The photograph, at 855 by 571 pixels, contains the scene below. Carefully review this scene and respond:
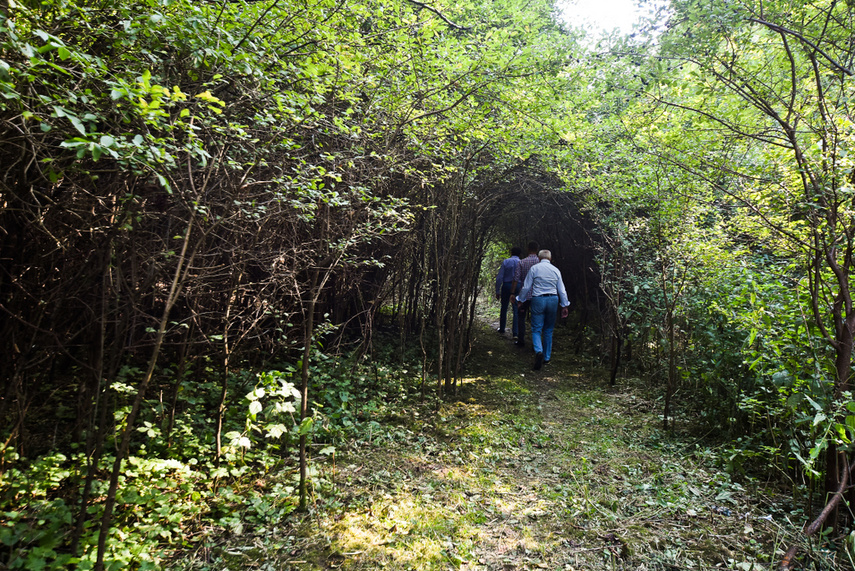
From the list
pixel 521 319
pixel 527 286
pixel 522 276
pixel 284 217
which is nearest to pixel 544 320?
pixel 527 286

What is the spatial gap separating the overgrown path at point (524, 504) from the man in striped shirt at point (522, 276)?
10.3 ft

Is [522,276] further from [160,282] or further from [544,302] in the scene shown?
[160,282]

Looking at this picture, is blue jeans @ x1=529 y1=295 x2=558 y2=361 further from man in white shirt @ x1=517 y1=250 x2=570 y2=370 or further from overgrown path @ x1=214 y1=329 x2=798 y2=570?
overgrown path @ x1=214 y1=329 x2=798 y2=570

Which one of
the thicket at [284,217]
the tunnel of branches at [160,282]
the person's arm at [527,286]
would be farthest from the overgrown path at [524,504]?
the person's arm at [527,286]

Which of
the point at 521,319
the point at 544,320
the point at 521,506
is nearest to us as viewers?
the point at 521,506

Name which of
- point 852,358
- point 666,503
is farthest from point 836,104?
point 666,503

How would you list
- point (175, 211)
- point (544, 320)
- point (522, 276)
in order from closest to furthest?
Result: point (175, 211), point (544, 320), point (522, 276)

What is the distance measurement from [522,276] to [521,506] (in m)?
5.36

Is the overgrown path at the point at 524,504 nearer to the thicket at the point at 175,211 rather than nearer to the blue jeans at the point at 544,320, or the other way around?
the thicket at the point at 175,211

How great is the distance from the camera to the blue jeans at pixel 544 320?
20.8 feet

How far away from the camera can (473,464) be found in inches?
138

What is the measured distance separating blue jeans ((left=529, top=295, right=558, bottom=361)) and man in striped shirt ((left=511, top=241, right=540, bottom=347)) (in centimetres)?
79

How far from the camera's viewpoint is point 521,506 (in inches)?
114

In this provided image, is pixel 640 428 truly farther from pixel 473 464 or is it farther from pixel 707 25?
pixel 707 25
